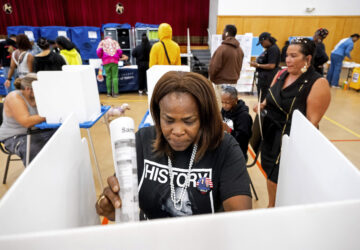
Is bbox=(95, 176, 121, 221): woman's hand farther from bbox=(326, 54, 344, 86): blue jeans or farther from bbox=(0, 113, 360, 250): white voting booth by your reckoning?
bbox=(326, 54, 344, 86): blue jeans

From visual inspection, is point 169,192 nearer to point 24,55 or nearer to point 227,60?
point 227,60

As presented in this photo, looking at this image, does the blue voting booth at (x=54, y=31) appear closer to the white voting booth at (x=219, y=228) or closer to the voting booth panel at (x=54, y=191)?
the voting booth panel at (x=54, y=191)

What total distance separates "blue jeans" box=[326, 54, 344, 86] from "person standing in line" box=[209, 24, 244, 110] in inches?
168

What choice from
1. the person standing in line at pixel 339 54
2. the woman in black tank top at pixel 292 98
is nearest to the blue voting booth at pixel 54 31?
the person standing in line at pixel 339 54

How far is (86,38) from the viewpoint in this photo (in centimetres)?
856

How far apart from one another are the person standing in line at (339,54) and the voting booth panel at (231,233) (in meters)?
7.61

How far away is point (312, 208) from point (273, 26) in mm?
9840

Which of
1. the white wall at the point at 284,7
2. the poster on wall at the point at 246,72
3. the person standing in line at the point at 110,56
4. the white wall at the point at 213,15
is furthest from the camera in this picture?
the white wall at the point at 213,15

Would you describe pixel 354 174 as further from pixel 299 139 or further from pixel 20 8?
pixel 20 8

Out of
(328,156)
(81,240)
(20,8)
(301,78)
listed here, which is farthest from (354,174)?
(20,8)

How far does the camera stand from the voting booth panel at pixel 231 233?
1.23ft

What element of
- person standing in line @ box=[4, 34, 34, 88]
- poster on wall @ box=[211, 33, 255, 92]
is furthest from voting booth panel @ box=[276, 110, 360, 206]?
poster on wall @ box=[211, 33, 255, 92]

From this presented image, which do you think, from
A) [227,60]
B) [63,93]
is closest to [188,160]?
[63,93]

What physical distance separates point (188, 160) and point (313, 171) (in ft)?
1.45
